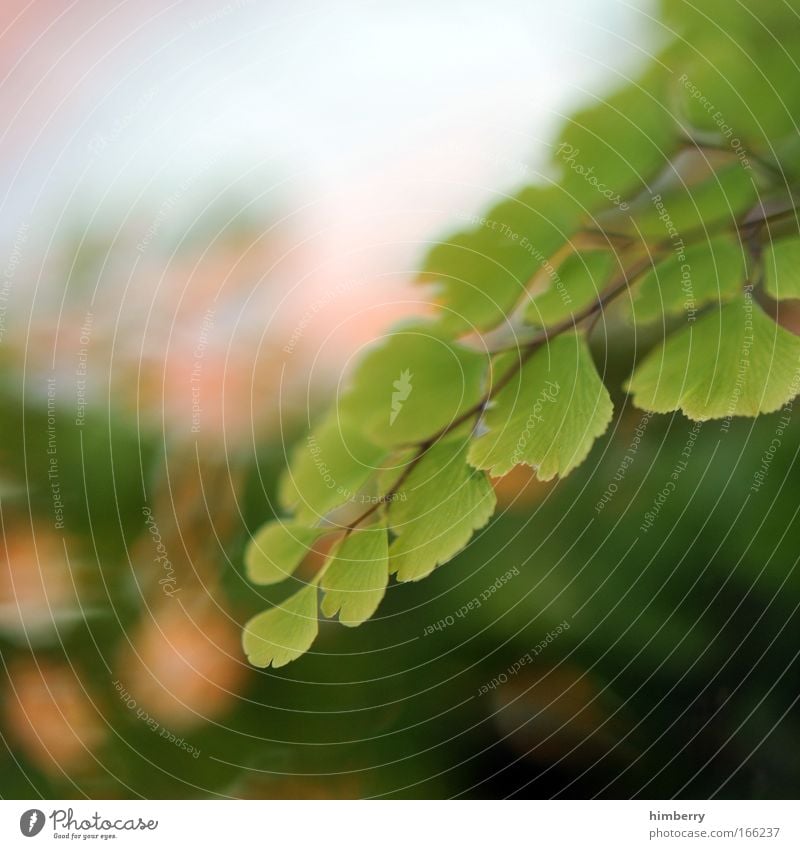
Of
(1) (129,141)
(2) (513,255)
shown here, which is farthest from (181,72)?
(2) (513,255)

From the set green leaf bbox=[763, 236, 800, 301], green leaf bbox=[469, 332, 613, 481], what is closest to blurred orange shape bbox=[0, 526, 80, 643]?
green leaf bbox=[469, 332, 613, 481]

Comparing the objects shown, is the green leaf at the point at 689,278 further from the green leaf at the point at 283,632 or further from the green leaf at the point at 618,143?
the green leaf at the point at 283,632

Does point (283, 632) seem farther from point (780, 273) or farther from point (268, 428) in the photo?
point (780, 273)

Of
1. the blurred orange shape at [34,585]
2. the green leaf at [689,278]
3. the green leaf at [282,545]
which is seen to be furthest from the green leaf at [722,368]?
the blurred orange shape at [34,585]

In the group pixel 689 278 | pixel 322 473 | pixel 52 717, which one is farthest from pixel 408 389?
pixel 52 717

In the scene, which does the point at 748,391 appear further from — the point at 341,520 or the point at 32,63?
the point at 32,63

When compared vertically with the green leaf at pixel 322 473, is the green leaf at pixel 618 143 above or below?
above
